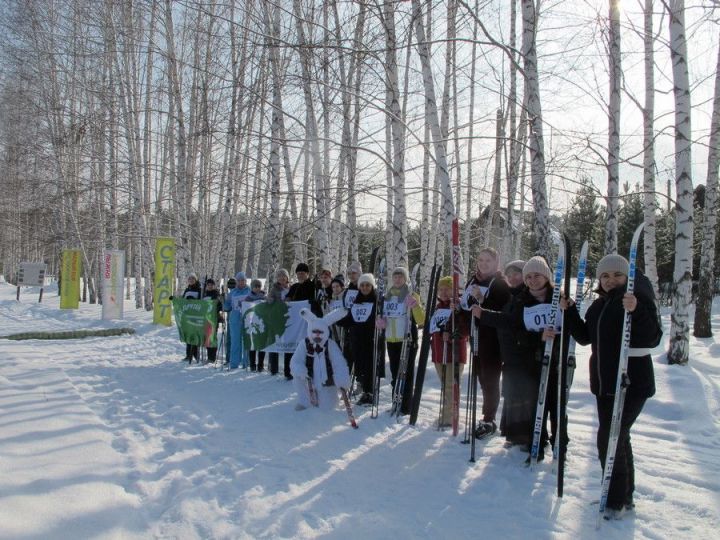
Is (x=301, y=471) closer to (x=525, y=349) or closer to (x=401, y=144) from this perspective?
(x=525, y=349)

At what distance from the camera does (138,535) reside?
3332mm

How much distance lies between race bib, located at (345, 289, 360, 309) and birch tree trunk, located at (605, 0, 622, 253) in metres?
4.92

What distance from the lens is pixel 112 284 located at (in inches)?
710

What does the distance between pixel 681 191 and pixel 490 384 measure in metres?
5.14

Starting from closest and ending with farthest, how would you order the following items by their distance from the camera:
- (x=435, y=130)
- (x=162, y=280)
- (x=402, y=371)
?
(x=402, y=371), (x=435, y=130), (x=162, y=280)

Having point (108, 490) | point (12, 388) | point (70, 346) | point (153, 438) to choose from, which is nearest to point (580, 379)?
point (153, 438)

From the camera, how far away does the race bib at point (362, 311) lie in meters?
6.93

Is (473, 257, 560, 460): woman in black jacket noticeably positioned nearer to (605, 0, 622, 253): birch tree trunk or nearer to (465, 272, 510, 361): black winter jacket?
(465, 272, 510, 361): black winter jacket

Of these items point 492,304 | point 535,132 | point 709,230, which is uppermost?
point 535,132

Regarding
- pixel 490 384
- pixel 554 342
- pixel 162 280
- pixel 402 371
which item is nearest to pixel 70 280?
pixel 162 280

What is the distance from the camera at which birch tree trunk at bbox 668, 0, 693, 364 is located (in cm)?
827

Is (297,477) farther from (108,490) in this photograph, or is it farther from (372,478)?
(108,490)

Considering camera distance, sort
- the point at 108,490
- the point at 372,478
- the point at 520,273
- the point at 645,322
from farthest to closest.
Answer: the point at 520,273 < the point at 372,478 < the point at 108,490 < the point at 645,322

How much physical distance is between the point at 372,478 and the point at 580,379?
4.25 metres
